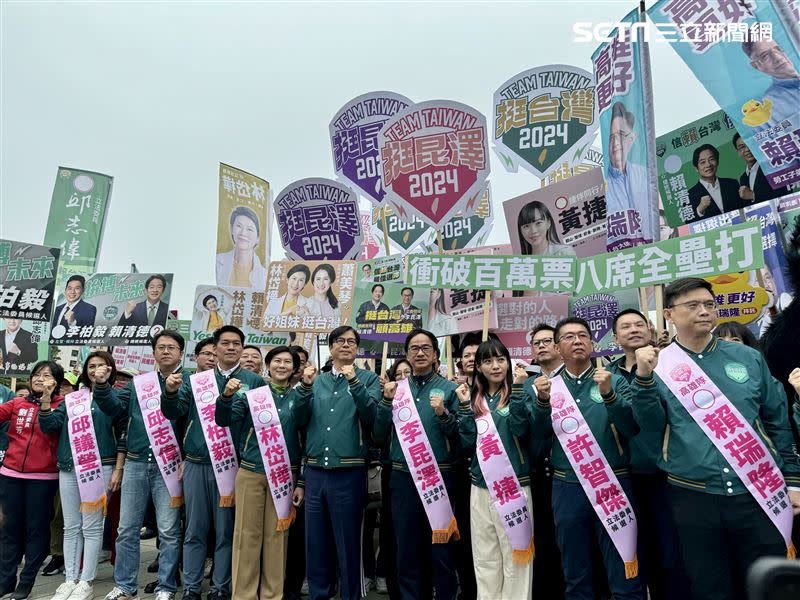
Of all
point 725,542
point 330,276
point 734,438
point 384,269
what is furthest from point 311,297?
point 725,542

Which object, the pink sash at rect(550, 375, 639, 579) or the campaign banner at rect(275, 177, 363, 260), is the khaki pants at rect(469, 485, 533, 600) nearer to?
the pink sash at rect(550, 375, 639, 579)

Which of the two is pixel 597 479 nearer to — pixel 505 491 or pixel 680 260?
pixel 505 491

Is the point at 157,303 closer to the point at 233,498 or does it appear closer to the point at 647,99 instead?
the point at 233,498

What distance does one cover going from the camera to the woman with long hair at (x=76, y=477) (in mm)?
5062

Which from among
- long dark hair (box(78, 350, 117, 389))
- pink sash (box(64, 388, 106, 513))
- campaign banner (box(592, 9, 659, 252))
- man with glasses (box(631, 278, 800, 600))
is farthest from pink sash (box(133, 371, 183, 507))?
campaign banner (box(592, 9, 659, 252))

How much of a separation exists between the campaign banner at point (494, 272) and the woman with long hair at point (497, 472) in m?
1.79

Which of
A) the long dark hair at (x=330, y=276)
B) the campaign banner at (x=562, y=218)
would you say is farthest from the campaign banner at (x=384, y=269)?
the campaign banner at (x=562, y=218)

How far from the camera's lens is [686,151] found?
7.48 metres

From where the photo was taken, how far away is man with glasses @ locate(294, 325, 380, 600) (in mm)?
4332

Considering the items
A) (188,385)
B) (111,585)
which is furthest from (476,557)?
(111,585)

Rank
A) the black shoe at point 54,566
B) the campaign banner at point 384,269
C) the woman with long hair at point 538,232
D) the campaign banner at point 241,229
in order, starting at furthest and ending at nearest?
the campaign banner at point 241,229 < the campaign banner at point 384,269 < the woman with long hair at point 538,232 < the black shoe at point 54,566

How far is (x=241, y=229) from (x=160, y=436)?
7270mm

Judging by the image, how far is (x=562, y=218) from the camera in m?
7.54

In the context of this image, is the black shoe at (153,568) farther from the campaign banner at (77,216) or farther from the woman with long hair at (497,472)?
the campaign banner at (77,216)
